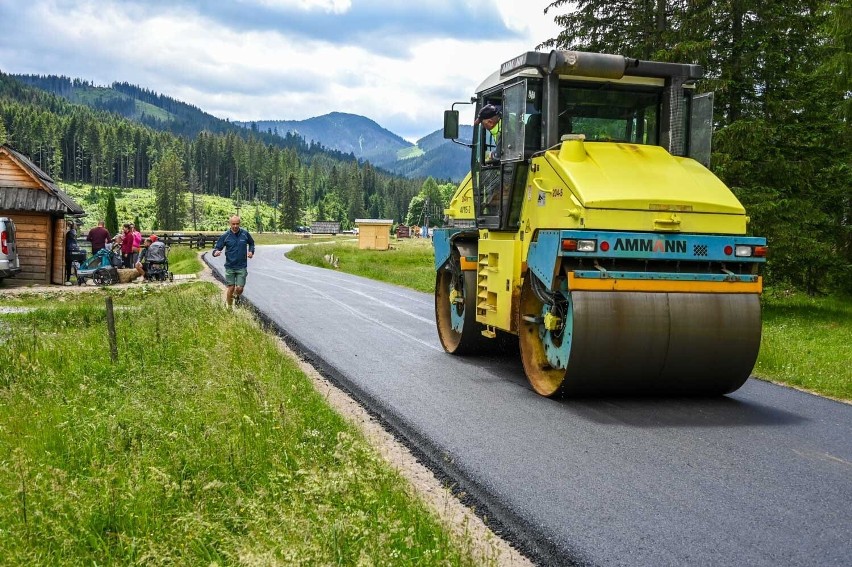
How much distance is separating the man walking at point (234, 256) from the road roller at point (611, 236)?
695cm

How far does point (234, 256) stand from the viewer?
603 inches

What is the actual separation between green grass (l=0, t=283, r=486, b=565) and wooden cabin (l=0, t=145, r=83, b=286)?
53.4 ft

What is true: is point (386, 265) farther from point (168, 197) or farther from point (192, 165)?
point (192, 165)

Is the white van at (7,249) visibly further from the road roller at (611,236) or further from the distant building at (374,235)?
the distant building at (374,235)

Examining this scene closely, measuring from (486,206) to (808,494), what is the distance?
18.7 ft

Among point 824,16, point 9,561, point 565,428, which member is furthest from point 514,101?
point 824,16

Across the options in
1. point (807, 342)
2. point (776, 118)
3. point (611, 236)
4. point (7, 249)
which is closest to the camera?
point (611, 236)

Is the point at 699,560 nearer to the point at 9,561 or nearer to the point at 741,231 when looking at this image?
the point at 9,561

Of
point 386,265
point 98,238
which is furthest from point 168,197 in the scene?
point 98,238

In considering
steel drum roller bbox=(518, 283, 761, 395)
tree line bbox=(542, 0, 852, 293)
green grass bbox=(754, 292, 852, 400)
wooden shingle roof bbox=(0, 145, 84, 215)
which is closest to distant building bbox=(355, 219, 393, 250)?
wooden shingle roof bbox=(0, 145, 84, 215)

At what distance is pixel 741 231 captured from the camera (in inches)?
306

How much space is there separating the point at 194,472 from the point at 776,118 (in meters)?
15.7

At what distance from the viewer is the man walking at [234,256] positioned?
50.3ft

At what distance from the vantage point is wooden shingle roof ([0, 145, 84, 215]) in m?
24.0
